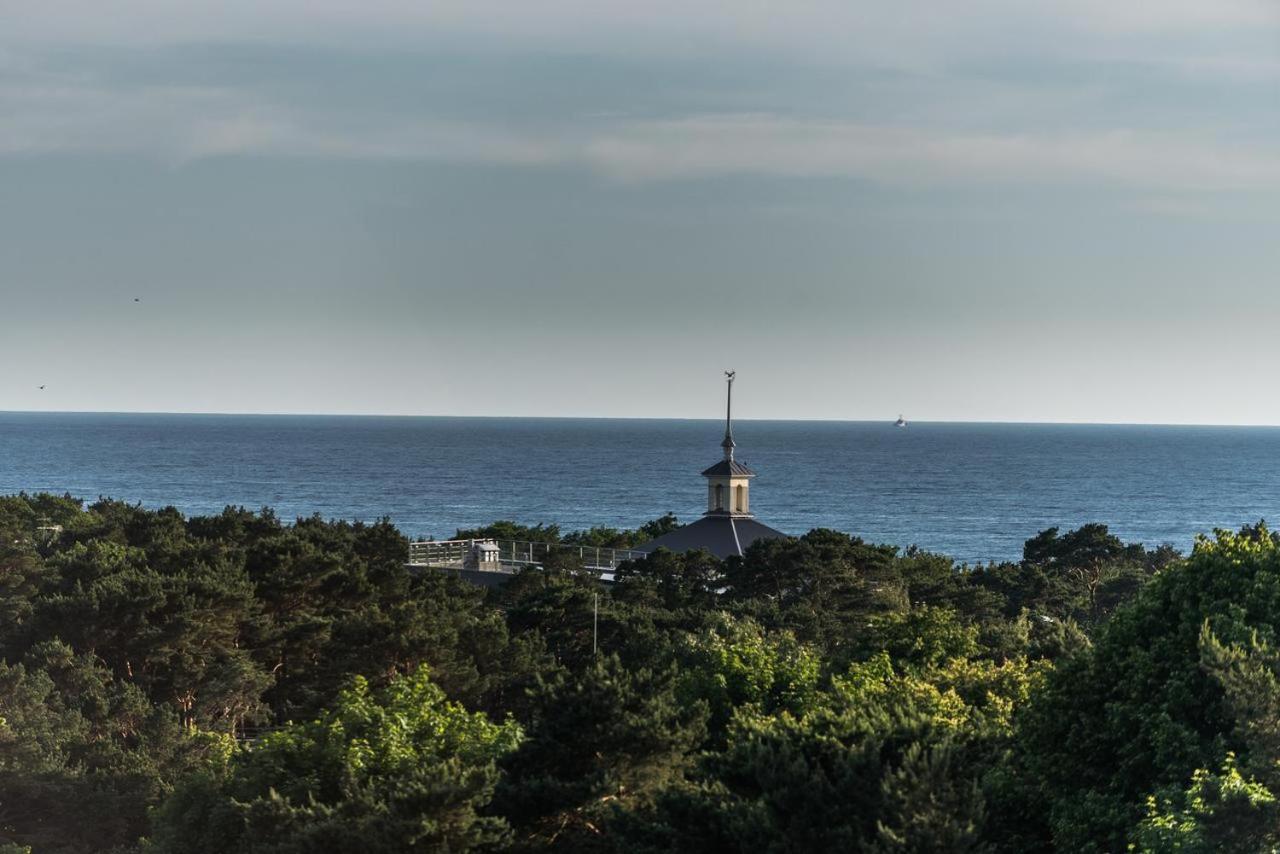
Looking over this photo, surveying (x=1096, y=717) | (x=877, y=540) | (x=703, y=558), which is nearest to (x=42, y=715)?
(x=1096, y=717)

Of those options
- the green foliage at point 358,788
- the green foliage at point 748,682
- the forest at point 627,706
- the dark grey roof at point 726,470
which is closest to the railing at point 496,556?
the forest at point 627,706

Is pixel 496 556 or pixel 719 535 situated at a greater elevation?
pixel 719 535

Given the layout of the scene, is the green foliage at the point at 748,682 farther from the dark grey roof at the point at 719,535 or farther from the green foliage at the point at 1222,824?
the dark grey roof at the point at 719,535

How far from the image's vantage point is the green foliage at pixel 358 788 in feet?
63.3

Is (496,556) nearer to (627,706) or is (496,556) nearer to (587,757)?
(627,706)

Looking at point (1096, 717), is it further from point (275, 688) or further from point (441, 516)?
point (441, 516)

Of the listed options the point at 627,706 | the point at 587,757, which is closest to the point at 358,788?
the point at 587,757

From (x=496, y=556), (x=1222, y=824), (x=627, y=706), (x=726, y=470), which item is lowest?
(x=496, y=556)

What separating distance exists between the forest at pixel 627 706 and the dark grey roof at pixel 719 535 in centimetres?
361

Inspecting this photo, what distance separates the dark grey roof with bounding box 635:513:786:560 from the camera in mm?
58688

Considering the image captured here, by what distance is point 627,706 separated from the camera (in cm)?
2075

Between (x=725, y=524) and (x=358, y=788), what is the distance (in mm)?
40174

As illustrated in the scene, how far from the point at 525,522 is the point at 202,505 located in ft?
114

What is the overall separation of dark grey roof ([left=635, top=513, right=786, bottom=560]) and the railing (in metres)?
1.68
